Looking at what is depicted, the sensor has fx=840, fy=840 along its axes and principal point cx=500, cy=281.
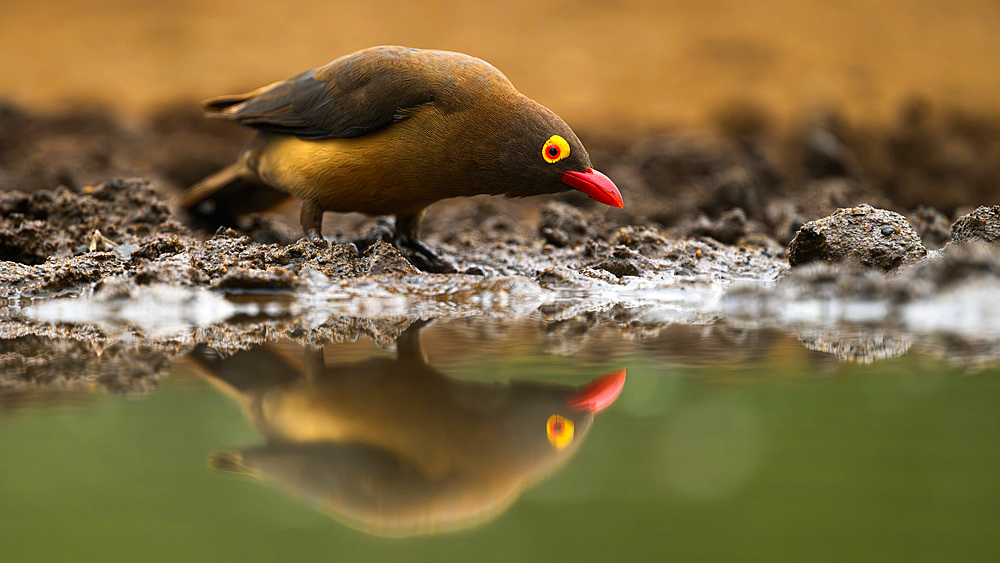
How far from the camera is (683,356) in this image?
250 centimetres

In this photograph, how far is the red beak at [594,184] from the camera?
4.30 metres

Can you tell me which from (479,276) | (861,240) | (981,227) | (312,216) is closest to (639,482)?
(479,276)

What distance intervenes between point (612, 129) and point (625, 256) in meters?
9.15

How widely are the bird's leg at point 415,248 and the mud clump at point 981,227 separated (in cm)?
258

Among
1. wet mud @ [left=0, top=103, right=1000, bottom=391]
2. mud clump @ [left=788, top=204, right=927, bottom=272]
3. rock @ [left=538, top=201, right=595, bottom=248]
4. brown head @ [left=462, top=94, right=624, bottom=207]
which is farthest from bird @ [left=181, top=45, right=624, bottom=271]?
rock @ [left=538, top=201, right=595, bottom=248]

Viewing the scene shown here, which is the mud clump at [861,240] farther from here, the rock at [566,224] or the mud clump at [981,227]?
the rock at [566,224]

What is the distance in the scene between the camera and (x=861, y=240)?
394 cm

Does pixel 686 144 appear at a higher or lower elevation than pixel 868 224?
higher

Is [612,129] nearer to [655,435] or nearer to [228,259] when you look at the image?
[228,259]

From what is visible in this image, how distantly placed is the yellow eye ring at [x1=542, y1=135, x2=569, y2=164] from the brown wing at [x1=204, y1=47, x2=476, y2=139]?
0.53 m

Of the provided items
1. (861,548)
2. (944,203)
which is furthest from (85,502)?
(944,203)

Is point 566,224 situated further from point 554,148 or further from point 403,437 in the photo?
point 403,437

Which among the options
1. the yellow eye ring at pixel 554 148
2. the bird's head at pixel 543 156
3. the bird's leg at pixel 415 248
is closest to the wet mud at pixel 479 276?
the bird's leg at pixel 415 248

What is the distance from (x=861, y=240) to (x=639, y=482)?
289 cm
